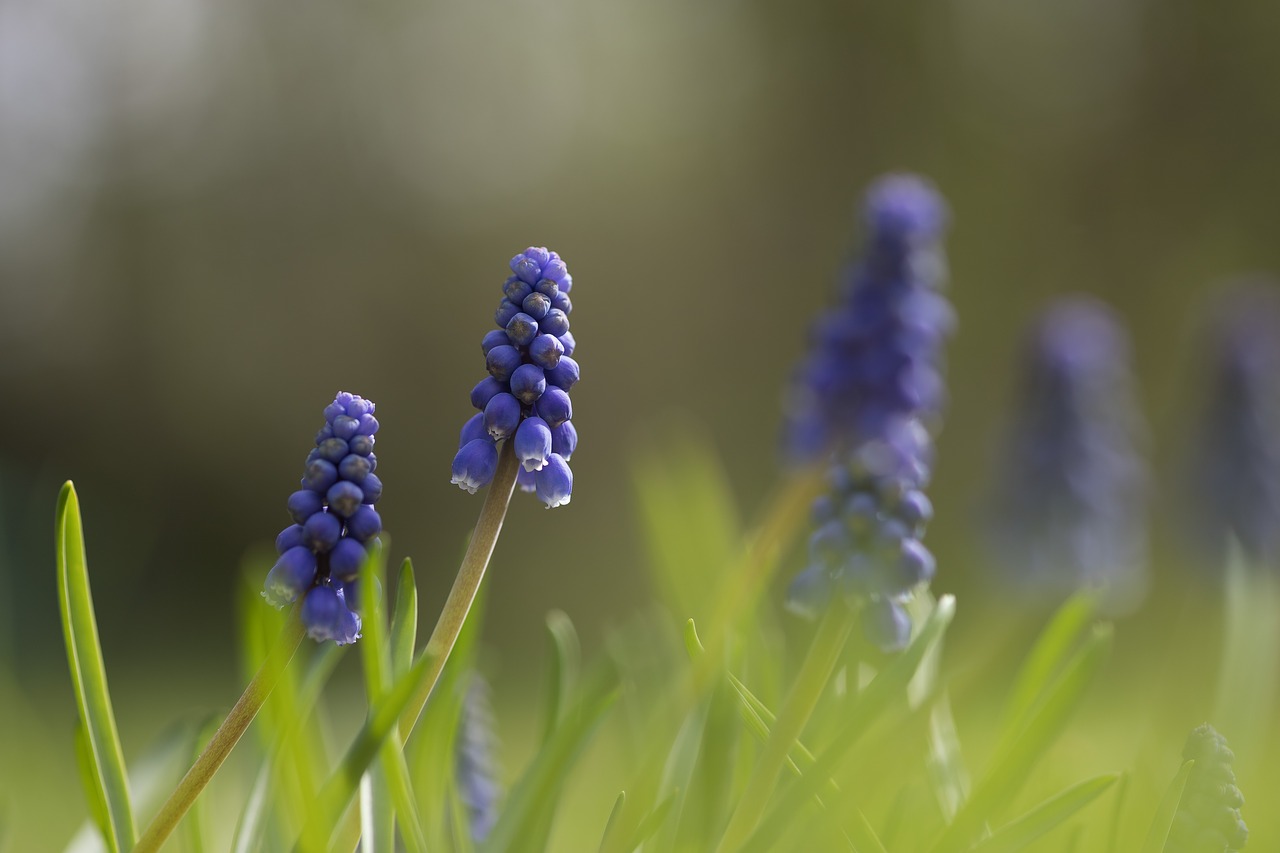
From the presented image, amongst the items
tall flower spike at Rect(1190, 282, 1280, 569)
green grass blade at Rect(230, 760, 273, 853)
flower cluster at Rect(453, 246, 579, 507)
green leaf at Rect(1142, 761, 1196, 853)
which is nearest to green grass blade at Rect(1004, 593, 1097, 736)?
green leaf at Rect(1142, 761, 1196, 853)

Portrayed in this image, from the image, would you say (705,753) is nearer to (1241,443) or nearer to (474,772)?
(474,772)

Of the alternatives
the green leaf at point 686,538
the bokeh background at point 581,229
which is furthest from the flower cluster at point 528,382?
the bokeh background at point 581,229

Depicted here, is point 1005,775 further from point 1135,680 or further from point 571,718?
point 1135,680

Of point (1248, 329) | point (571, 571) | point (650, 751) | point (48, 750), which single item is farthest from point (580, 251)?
point (650, 751)

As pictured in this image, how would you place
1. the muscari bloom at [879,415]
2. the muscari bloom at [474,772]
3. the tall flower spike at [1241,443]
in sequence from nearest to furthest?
1. the muscari bloom at [879,415]
2. the muscari bloom at [474,772]
3. the tall flower spike at [1241,443]

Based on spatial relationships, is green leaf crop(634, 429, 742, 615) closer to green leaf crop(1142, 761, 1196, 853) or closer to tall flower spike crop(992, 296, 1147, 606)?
green leaf crop(1142, 761, 1196, 853)

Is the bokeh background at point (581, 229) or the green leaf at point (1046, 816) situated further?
the bokeh background at point (581, 229)

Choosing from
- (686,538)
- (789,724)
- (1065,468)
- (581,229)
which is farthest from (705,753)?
(581,229)

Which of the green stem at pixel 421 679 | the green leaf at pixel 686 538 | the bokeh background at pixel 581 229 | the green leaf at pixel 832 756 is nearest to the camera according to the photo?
the green stem at pixel 421 679

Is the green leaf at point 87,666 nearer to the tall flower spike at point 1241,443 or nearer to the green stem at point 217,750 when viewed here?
the green stem at point 217,750
